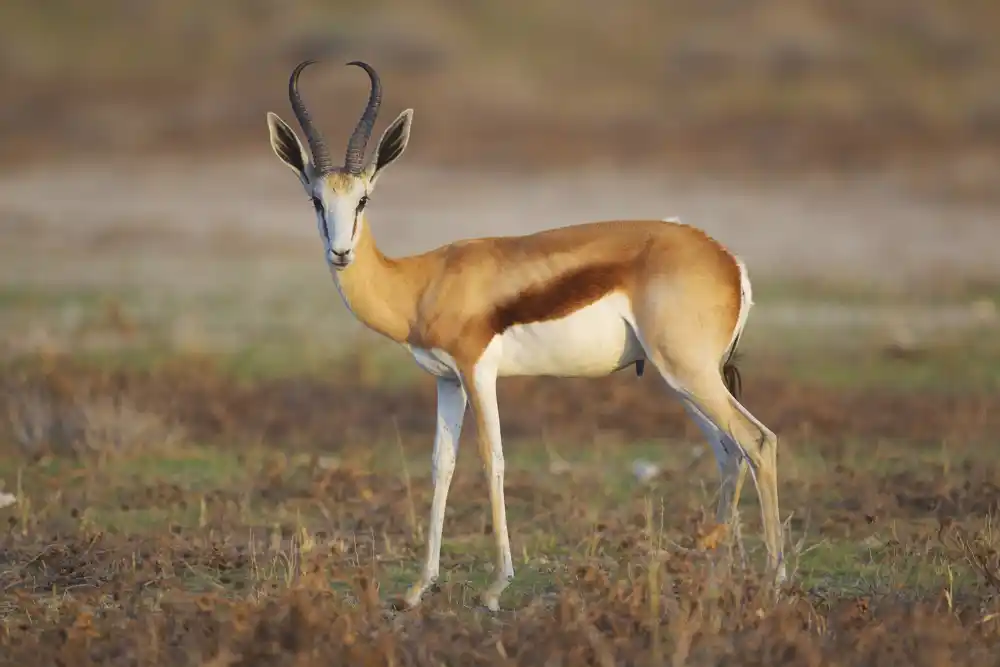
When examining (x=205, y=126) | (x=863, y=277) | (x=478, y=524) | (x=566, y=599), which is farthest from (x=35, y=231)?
(x=566, y=599)

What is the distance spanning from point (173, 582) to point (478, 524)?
7.24 feet

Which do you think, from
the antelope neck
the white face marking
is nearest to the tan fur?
the antelope neck

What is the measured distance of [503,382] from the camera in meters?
15.5

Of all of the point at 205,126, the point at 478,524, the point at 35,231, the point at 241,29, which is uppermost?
the point at 241,29

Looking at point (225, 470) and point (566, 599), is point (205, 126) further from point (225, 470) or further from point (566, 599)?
point (566, 599)

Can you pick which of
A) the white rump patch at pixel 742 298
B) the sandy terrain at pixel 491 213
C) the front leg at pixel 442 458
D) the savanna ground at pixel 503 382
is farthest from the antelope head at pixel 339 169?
the sandy terrain at pixel 491 213

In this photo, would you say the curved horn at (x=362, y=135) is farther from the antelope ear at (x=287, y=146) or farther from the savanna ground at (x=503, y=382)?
the savanna ground at (x=503, y=382)

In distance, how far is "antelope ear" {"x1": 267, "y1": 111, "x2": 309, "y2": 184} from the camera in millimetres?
8375

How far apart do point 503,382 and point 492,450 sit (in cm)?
738

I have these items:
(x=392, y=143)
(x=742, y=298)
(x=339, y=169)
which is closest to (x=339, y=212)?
(x=339, y=169)

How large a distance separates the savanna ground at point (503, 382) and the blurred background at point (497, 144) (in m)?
0.14

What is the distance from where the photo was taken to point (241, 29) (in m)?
50.2

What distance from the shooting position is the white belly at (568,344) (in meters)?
8.03

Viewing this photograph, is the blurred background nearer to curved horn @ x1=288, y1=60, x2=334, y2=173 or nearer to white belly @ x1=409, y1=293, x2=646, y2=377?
curved horn @ x1=288, y1=60, x2=334, y2=173
